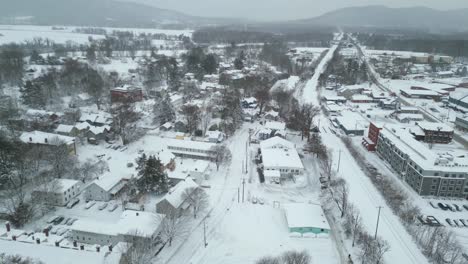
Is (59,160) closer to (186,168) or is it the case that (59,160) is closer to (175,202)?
(186,168)

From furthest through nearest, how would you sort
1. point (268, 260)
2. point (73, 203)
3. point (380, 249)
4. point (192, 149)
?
point (192, 149), point (73, 203), point (380, 249), point (268, 260)

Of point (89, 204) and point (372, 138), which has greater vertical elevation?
point (372, 138)

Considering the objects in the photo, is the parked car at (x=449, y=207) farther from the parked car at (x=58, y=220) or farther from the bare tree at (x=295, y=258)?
the parked car at (x=58, y=220)

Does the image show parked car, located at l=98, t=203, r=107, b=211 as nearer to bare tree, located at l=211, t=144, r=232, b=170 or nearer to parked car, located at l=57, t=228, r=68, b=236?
parked car, located at l=57, t=228, r=68, b=236

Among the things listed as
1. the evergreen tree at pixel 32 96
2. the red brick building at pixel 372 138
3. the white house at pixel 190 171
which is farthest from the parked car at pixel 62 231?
the red brick building at pixel 372 138

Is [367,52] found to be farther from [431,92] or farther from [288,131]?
[288,131]

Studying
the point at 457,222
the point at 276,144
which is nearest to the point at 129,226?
the point at 276,144

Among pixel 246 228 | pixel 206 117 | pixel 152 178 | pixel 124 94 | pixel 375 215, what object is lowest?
pixel 246 228
